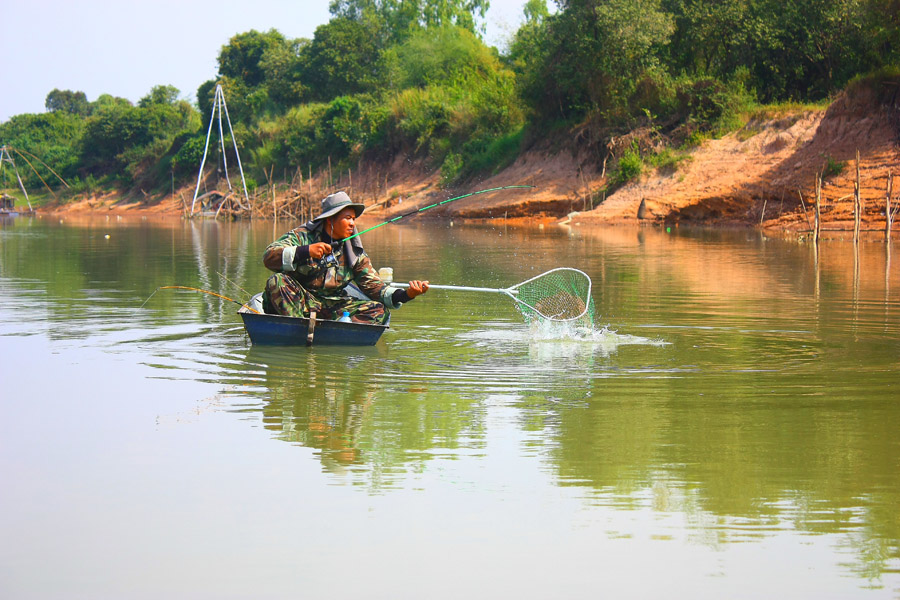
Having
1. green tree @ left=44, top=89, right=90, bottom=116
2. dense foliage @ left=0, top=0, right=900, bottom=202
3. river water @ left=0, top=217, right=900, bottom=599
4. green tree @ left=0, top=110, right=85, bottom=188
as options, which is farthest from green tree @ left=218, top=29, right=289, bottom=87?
river water @ left=0, top=217, right=900, bottom=599

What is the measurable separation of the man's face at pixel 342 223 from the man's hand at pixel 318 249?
16.8 inches

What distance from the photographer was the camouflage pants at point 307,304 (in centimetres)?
866

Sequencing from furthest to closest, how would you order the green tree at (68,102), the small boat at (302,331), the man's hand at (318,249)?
the green tree at (68,102), the small boat at (302,331), the man's hand at (318,249)

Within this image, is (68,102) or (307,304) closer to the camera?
(307,304)

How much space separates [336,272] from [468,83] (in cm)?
4272

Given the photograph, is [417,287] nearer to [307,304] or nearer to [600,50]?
[307,304]

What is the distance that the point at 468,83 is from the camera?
50125 millimetres

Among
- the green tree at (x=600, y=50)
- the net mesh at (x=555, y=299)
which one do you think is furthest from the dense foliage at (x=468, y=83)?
the net mesh at (x=555, y=299)

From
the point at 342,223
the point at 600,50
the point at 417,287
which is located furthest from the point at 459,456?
the point at 600,50

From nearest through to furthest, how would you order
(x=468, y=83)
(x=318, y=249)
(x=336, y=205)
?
(x=318, y=249) < (x=336, y=205) < (x=468, y=83)

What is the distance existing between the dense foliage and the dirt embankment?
1312 mm

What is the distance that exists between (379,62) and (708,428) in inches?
2124

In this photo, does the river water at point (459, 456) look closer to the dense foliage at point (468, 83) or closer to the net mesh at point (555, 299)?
the net mesh at point (555, 299)

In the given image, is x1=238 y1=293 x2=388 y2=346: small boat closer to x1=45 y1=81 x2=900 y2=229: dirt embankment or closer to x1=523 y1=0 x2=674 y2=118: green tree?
x1=45 y1=81 x2=900 y2=229: dirt embankment
